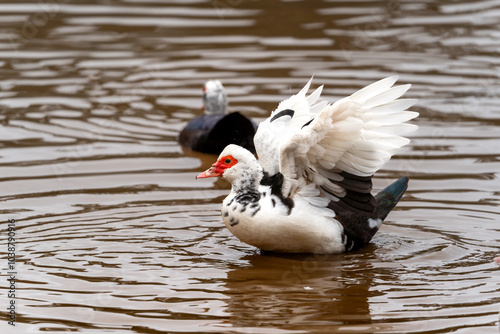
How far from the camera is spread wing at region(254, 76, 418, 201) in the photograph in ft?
21.2

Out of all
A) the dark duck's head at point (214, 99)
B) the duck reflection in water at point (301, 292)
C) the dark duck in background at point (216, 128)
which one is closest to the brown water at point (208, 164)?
the duck reflection in water at point (301, 292)

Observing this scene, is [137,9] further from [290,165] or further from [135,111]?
[290,165]

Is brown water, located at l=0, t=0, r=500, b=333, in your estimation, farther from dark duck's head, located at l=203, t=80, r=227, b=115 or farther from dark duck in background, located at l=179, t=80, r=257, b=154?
dark duck's head, located at l=203, t=80, r=227, b=115

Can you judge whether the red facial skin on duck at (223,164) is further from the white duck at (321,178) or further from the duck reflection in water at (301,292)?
the duck reflection in water at (301,292)

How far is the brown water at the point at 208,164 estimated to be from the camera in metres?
6.06

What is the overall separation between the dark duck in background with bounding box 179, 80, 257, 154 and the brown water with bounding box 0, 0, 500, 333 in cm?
16

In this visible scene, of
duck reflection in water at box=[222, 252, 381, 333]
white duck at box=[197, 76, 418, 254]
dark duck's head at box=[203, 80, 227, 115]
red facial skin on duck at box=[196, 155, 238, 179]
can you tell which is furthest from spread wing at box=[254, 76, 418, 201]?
dark duck's head at box=[203, 80, 227, 115]

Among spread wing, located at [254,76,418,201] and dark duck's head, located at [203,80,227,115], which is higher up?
spread wing, located at [254,76,418,201]

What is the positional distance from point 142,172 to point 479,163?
3336 mm

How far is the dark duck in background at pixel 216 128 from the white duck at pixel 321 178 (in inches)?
90.8

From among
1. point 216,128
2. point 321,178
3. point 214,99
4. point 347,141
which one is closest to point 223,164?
point 321,178

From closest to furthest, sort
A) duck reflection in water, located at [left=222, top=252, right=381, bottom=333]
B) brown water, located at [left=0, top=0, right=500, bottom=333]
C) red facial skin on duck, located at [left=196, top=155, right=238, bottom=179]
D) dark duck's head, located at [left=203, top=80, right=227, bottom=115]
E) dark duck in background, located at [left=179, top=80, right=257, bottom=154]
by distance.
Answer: duck reflection in water, located at [left=222, top=252, right=381, bottom=333] → brown water, located at [left=0, top=0, right=500, bottom=333] → red facial skin on duck, located at [left=196, top=155, right=238, bottom=179] → dark duck in background, located at [left=179, top=80, right=257, bottom=154] → dark duck's head, located at [left=203, top=80, right=227, bottom=115]

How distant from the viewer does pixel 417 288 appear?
20.6 ft

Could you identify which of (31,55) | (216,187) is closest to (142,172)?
(216,187)
